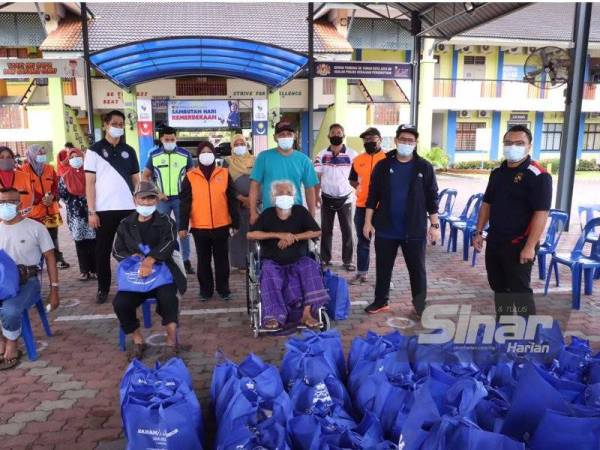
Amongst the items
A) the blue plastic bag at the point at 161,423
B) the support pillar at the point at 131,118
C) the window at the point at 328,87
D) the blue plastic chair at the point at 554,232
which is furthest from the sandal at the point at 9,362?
the window at the point at 328,87

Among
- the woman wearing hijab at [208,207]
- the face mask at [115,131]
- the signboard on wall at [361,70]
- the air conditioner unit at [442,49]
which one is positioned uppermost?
the air conditioner unit at [442,49]

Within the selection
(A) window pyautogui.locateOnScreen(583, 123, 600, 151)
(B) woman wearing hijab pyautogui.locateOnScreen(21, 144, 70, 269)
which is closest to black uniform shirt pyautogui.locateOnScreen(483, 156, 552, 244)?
(B) woman wearing hijab pyautogui.locateOnScreen(21, 144, 70, 269)

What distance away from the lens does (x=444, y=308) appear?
4.74 m

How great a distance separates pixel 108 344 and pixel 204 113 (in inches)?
484

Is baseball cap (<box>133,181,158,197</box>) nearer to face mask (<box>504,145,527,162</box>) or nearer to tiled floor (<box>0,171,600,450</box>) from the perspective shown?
tiled floor (<box>0,171,600,450</box>)

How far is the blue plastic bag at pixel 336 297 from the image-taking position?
4488 millimetres

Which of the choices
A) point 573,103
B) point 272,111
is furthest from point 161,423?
Answer: point 272,111

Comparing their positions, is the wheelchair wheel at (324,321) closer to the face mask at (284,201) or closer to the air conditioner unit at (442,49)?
the face mask at (284,201)

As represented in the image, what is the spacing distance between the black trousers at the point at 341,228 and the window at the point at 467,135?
20048mm

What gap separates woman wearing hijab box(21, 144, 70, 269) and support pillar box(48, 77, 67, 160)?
13394mm

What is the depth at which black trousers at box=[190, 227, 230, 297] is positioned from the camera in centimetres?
489

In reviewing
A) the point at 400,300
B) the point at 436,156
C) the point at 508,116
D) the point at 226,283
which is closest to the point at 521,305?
the point at 400,300

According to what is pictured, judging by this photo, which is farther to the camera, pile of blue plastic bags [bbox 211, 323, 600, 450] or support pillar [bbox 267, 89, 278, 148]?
support pillar [bbox 267, 89, 278, 148]

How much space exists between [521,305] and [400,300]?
1.49m
